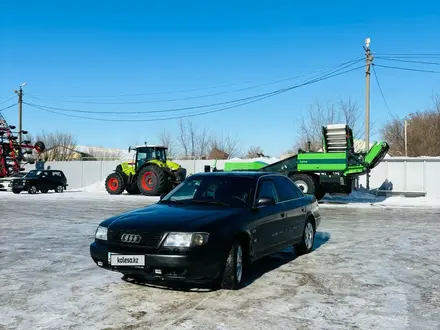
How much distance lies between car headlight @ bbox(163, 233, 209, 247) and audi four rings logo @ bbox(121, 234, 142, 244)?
34cm

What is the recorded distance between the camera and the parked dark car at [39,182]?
2778cm

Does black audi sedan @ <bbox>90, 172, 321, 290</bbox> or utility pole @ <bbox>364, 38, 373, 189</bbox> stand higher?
utility pole @ <bbox>364, 38, 373, 189</bbox>

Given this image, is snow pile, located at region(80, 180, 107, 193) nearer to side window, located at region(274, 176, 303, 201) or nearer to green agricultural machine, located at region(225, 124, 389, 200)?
green agricultural machine, located at region(225, 124, 389, 200)

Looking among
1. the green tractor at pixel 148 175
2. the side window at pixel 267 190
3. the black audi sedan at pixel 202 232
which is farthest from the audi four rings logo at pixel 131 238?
the green tractor at pixel 148 175

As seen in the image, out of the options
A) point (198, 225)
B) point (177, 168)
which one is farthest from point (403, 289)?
point (177, 168)

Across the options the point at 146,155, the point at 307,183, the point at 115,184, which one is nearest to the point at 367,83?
the point at 307,183

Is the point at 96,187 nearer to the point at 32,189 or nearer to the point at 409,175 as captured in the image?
the point at 32,189

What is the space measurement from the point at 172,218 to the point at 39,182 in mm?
25426

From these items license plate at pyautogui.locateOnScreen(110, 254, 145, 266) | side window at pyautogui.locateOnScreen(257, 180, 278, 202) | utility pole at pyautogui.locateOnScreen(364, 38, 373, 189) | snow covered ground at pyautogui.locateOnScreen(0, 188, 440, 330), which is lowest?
snow covered ground at pyautogui.locateOnScreen(0, 188, 440, 330)

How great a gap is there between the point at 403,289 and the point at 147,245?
10.7ft

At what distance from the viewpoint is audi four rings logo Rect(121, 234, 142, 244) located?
16.5 ft

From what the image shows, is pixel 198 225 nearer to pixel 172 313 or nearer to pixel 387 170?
pixel 172 313

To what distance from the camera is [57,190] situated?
29.5 metres

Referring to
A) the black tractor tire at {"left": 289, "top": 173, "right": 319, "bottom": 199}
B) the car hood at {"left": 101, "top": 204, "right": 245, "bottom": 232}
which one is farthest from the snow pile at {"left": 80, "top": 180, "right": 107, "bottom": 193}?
the car hood at {"left": 101, "top": 204, "right": 245, "bottom": 232}
